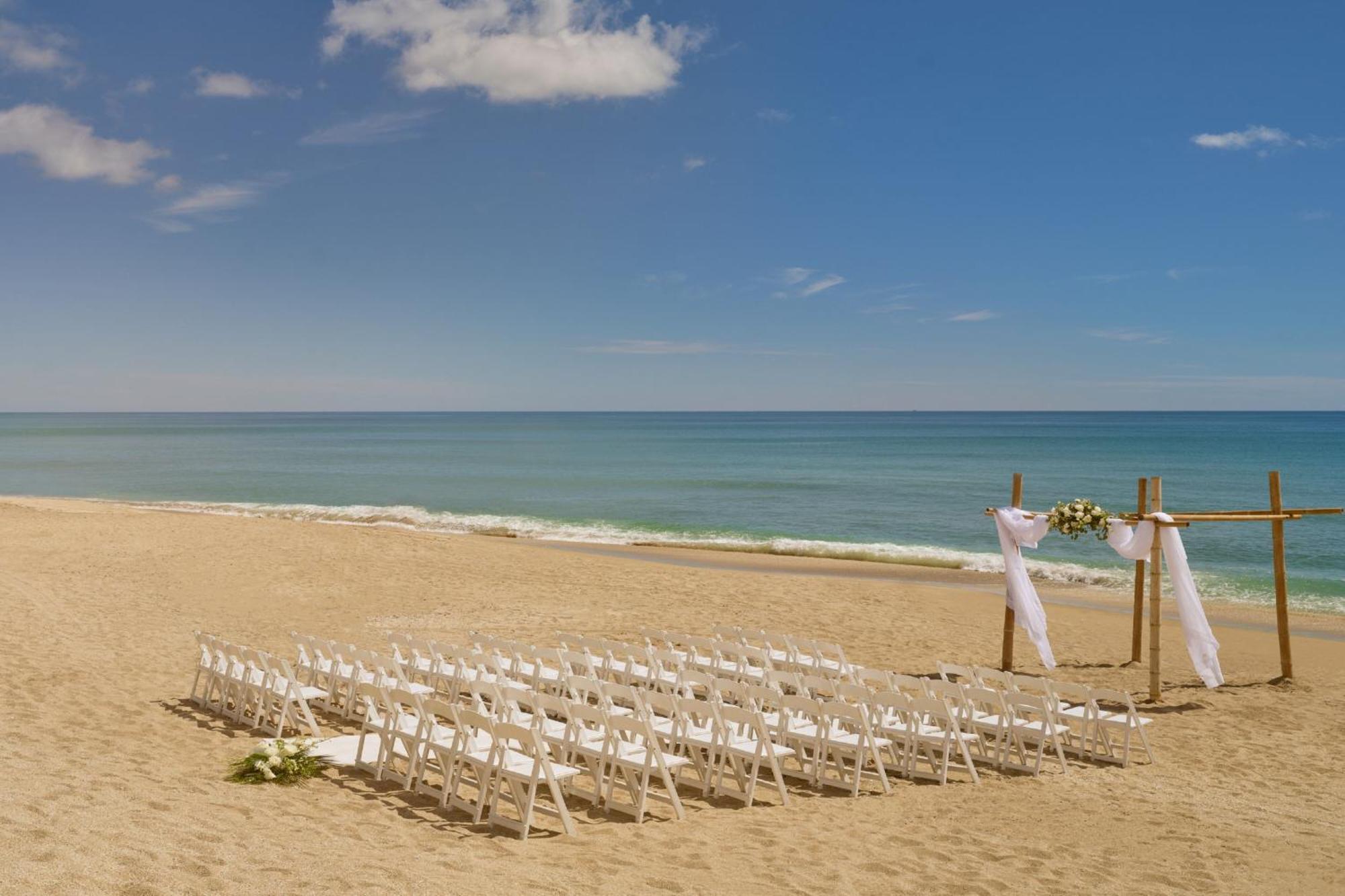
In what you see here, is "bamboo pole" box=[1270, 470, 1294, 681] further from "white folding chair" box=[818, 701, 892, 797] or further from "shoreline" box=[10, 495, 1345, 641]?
"white folding chair" box=[818, 701, 892, 797]

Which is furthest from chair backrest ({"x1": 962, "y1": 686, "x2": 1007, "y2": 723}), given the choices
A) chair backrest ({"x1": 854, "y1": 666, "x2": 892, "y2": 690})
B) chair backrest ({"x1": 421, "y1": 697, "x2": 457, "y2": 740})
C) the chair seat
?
chair backrest ({"x1": 421, "y1": 697, "x2": 457, "y2": 740})

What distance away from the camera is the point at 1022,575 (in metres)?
12.0

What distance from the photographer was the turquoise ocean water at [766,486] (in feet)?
91.4

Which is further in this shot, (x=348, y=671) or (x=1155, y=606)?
(x=1155, y=606)

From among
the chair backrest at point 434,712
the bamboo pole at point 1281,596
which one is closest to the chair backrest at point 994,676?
the bamboo pole at point 1281,596

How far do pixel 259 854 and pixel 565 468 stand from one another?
58.4 metres

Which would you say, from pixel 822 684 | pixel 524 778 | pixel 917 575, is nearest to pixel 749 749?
pixel 822 684

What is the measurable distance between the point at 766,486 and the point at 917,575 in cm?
A: 2693

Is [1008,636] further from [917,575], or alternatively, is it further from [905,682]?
[917,575]

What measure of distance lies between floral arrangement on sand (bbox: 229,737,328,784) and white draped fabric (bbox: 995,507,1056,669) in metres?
7.98

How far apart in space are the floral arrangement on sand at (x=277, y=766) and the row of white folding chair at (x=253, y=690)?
2.75ft

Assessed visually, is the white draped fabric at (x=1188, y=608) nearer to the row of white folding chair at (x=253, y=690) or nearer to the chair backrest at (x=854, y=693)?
the chair backrest at (x=854, y=693)

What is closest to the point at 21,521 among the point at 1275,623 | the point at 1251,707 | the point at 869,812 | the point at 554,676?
the point at 554,676

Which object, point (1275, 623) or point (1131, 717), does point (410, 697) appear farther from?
point (1275, 623)
